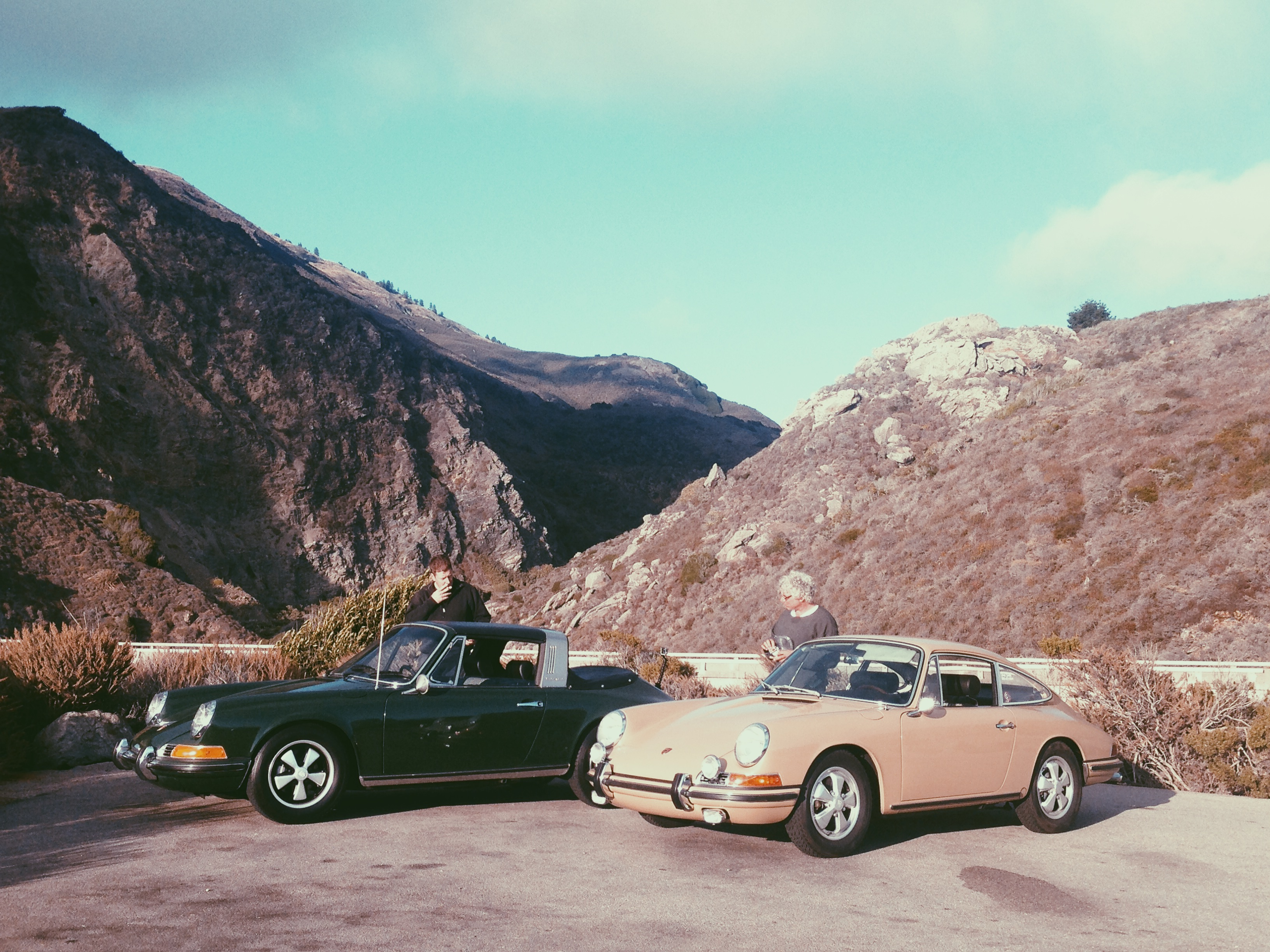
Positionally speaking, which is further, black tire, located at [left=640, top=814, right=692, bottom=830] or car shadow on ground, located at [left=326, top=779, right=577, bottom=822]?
car shadow on ground, located at [left=326, top=779, right=577, bottom=822]

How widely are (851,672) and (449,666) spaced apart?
3052mm

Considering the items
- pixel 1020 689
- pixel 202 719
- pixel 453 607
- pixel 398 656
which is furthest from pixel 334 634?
pixel 1020 689

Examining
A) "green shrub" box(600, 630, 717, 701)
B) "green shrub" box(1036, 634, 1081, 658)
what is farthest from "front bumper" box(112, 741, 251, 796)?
"green shrub" box(1036, 634, 1081, 658)

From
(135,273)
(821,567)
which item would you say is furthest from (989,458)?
(135,273)

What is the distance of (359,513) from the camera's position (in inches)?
2290

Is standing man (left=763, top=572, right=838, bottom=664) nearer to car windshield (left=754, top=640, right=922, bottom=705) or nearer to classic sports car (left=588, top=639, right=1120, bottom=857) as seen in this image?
car windshield (left=754, top=640, right=922, bottom=705)

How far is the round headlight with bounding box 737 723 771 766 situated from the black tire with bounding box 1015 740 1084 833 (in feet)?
8.23

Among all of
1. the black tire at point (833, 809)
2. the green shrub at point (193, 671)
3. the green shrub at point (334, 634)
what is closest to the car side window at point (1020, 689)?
the black tire at point (833, 809)

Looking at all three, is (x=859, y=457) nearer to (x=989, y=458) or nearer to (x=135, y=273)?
(x=989, y=458)

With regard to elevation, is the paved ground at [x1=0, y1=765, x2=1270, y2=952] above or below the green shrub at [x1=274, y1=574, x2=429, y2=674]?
below

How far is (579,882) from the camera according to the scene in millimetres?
5793

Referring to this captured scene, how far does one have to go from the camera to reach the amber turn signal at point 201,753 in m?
6.98

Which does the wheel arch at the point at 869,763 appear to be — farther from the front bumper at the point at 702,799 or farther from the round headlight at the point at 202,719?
the round headlight at the point at 202,719

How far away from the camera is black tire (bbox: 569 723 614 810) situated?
8359mm
